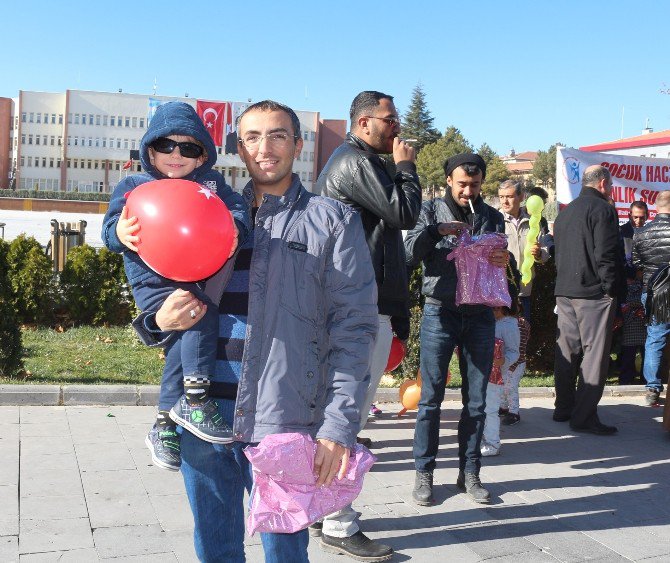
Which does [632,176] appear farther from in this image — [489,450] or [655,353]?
[489,450]

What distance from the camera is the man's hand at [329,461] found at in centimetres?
244

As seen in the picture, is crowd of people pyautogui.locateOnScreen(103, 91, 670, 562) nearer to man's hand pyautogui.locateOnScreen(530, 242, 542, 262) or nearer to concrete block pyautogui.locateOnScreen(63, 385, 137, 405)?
concrete block pyautogui.locateOnScreen(63, 385, 137, 405)

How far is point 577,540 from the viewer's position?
450cm

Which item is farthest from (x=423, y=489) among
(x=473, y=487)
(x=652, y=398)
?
(x=652, y=398)

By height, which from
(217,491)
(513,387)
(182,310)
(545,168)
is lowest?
(513,387)

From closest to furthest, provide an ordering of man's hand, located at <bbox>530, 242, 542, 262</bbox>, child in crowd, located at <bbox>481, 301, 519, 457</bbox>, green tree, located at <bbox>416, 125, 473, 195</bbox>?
child in crowd, located at <bbox>481, 301, 519, 457</bbox> → man's hand, located at <bbox>530, 242, 542, 262</bbox> → green tree, located at <bbox>416, 125, 473, 195</bbox>

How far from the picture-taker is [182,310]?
2516 mm

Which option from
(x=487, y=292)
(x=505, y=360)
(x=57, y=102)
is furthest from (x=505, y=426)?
(x=57, y=102)

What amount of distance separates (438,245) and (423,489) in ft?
5.17

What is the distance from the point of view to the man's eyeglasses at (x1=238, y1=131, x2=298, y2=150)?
2.64 meters

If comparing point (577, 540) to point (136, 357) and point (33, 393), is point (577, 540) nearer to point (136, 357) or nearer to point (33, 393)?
point (33, 393)

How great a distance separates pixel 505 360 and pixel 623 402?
2.60 m

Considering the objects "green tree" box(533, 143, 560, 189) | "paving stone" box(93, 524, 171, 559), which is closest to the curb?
"paving stone" box(93, 524, 171, 559)

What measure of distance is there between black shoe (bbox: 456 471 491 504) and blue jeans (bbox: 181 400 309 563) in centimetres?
256
